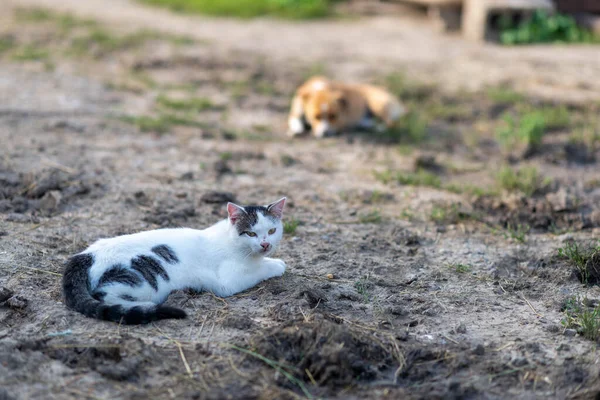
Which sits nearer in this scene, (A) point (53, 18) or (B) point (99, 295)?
(B) point (99, 295)

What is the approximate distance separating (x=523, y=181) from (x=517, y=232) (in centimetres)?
101

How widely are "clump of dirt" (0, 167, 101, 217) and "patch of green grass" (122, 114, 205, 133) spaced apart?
1540 millimetres

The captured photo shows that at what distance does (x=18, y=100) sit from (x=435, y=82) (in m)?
4.96

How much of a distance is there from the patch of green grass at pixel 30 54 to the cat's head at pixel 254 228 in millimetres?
6627

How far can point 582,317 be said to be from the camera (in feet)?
12.6

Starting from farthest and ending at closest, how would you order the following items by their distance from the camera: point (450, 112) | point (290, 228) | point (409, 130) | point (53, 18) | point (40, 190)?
point (53, 18) → point (450, 112) → point (409, 130) → point (40, 190) → point (290, 228)

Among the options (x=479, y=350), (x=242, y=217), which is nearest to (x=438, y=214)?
(x=242, y=217)

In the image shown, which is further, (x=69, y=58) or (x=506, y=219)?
(x=69, y=58)

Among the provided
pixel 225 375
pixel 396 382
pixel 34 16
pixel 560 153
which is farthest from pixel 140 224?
pixel 34 16

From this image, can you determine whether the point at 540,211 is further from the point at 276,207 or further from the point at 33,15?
the point at 33,15

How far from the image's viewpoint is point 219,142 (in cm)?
722

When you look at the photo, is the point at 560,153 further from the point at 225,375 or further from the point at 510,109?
the point at 225,375

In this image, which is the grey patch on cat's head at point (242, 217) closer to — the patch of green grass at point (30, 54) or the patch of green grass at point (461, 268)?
the patch of green grass at point (461, 268)

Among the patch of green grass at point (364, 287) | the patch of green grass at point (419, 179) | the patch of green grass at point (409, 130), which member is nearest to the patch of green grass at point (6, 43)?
the patch of green grass at point (409, 130)
